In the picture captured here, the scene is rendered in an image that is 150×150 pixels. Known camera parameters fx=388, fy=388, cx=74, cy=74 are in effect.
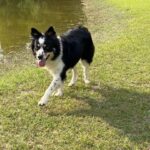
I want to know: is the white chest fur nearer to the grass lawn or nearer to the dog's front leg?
the dog's front leg

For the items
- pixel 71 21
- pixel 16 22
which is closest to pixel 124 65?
pixel 71 21

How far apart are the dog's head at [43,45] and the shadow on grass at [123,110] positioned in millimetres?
1083

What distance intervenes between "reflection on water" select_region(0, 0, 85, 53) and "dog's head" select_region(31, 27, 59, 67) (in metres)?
6.04

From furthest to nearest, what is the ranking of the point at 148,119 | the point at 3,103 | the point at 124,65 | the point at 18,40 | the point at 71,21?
the point at 71,21
the point at 18,40
the point at 124,65
the point at 3,103
the point at 148,119

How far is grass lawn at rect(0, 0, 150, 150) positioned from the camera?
5836 millimetres

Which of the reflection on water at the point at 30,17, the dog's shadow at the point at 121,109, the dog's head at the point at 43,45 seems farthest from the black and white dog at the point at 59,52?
the reflection on water at the point at 30,17

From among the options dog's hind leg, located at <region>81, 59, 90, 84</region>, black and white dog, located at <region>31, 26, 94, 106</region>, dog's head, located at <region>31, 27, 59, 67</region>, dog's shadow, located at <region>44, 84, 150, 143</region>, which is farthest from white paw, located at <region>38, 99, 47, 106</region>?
dog's hind leg, located at <region>81, 59, 90, 84</region>

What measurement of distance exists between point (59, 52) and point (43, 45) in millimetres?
489

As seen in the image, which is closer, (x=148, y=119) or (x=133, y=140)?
(x=133, y=140)

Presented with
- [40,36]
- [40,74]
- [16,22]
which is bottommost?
[16,22]

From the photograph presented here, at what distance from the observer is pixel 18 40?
46.2 ft

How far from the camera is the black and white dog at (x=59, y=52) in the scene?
664cm

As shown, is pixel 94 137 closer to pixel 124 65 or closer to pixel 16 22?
pixel 124 65

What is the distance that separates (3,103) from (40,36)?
1.56 metres
